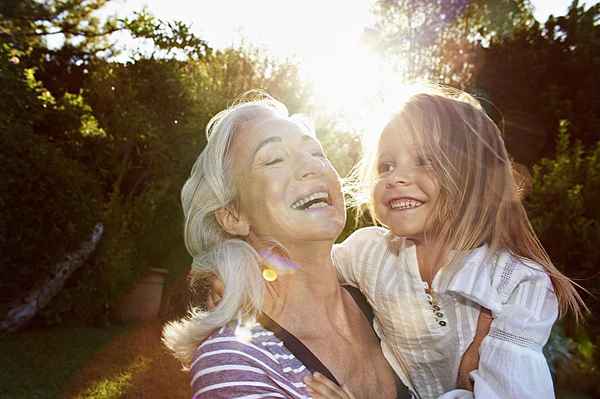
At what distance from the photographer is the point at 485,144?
98.5 inches

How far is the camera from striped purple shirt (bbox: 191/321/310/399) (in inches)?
66.3

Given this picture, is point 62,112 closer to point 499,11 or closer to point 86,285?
point 86,285

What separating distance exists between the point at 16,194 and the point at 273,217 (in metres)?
4.37

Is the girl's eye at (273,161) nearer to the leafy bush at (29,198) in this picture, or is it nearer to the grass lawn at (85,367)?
the grass lawn at (85,367)

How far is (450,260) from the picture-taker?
7.52ft

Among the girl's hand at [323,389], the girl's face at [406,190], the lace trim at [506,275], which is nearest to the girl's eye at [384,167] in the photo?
the girl's face at [406,190]

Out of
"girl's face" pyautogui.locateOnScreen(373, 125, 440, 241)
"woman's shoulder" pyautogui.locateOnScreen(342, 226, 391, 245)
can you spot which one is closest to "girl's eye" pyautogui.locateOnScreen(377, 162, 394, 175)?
"girl's face" pyautogui.locateOnScreen(373, 125, 440, 241)

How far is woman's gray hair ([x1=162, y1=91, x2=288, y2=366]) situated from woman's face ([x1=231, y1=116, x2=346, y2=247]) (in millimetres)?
56

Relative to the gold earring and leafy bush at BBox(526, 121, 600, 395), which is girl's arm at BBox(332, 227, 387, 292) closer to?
the gold earring

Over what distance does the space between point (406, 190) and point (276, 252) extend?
0.60 meters

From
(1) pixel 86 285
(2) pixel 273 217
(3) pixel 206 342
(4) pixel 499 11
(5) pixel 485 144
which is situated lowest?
(1) pixel 86 285

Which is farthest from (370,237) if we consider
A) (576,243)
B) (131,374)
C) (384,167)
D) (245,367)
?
(131,374)

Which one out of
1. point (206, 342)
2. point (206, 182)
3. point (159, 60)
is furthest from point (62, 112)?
point (206, 342)

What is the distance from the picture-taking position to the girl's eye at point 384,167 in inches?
98.3
